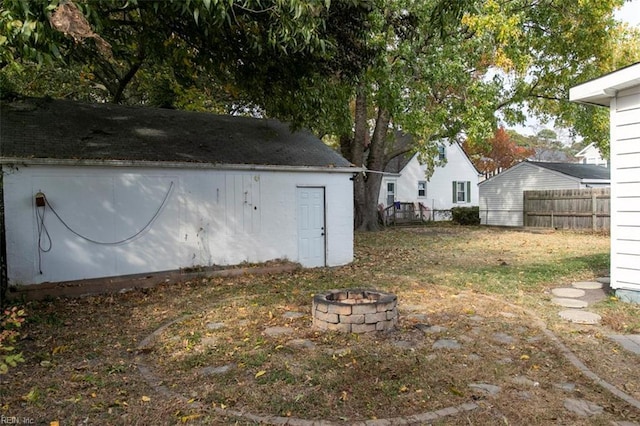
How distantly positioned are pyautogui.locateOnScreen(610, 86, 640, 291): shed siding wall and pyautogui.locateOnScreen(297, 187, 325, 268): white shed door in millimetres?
6393

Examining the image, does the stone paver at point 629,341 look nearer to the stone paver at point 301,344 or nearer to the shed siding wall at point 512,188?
the stone paver at point 301,344

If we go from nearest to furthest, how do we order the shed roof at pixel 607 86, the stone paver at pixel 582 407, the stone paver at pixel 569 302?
the stone paver at pixel 582 407 → the shed roof at pixel 607 86 → the stone paver at pixel 569 302

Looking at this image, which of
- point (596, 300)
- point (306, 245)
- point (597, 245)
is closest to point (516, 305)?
point (596, 300)

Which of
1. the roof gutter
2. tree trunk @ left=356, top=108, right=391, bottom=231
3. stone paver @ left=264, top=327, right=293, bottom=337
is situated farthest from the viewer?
tree trunk @ left=356, top=108, right=391, bottom=231

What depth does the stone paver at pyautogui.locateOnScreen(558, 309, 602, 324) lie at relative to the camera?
228 inches

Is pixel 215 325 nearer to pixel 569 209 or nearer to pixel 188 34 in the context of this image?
pixel 188 34

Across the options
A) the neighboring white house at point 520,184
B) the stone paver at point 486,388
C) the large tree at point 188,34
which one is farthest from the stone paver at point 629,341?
the neighboring white house at point 520,184

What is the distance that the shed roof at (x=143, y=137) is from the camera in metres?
8.35

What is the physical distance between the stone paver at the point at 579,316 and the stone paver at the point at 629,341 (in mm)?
592

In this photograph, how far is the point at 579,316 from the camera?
6.03m

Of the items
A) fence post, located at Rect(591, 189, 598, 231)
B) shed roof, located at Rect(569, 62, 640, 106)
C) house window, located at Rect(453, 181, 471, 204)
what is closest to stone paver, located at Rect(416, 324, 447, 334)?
shed roof, located at Rect(569, 62, 640, 106)

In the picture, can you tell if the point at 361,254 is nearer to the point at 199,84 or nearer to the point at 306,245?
the point at 306,245

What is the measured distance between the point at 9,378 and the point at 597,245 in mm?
15565

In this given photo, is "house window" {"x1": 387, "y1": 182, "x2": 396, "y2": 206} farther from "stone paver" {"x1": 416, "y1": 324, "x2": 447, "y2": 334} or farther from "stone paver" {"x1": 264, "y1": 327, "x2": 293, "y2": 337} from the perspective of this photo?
"stone paver" {"x1": 264, "y1": 327, "x2": 293, "y2": 337}
